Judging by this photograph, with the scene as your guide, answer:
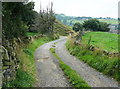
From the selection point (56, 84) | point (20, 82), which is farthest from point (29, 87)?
point (56, 84)

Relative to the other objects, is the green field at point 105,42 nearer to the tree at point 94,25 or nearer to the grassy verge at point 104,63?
the grassy verge at point 104,63

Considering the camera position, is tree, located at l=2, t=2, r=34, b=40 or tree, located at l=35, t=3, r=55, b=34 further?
tree, located at l=35, t=3, r=55, b=34

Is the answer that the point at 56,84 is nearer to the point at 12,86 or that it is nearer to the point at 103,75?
the point at 12,86

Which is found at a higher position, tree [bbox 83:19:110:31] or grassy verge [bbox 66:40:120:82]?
tree [bbox 83:19:110:31]

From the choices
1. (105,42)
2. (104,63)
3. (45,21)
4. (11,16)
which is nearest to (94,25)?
(45,21)

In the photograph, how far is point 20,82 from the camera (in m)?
7.36

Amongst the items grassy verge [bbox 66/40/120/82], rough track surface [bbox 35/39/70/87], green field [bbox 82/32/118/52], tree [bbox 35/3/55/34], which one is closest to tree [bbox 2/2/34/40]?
rough track surface [bbox 35/39/70/87]

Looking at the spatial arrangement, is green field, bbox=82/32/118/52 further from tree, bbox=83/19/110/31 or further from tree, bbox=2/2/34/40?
tree, bbox=83/19/110/31

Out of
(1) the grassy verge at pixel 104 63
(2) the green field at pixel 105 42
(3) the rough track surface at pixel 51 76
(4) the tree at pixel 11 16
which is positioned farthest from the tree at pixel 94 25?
(4) the tree at pixel 11 16

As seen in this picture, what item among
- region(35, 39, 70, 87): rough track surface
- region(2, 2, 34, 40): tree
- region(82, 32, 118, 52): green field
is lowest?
region(35, 39, 70, 87): rough track surface

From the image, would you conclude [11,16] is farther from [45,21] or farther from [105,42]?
[45,21]

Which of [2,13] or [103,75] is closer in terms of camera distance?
[2,13]

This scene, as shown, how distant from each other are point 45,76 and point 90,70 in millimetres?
3992

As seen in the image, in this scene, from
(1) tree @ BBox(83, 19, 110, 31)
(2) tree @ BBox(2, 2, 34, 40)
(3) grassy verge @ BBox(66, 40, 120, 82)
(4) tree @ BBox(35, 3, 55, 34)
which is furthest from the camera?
(1) tree @ BBox(83, 19, 110, 31)
